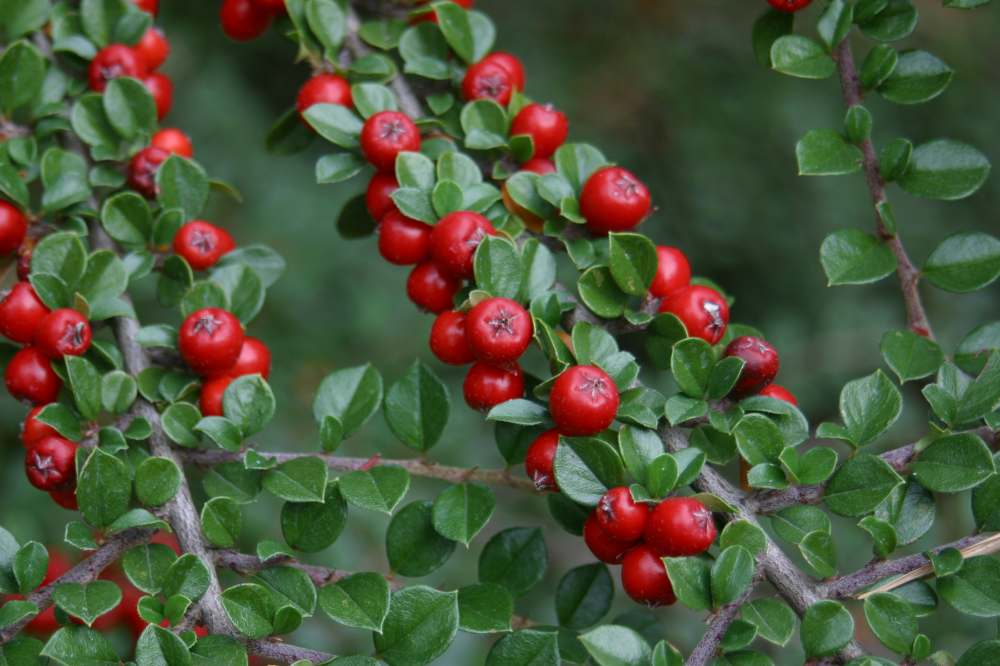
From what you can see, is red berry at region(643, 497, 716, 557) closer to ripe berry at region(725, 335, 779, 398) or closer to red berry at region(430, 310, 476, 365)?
ripe berry at region(725, 335, 779, 398)

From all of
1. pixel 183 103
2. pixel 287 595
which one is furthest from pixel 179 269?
pixel 183 103

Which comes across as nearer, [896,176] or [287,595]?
[287,595]

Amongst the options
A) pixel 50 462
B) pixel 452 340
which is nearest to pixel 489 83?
pixel 452 340

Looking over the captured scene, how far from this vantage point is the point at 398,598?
1269mm

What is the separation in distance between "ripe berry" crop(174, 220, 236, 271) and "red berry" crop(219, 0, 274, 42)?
45cm

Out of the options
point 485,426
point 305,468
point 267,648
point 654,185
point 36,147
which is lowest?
point 485,426

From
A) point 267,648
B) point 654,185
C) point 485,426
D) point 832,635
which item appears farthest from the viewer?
point 654,185

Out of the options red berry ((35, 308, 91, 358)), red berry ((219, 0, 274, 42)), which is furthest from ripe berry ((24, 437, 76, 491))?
red berry ((219, 0, 274, 42))

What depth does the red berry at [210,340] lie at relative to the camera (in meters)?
1.46

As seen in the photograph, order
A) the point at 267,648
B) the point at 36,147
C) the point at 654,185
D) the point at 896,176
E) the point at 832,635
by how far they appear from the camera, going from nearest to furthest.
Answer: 1. the point at 832,635
2. the point at 267,648
3. the point at 896,176
4. the point at 36,147
5. the point at 654,185

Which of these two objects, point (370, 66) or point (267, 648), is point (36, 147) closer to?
→ point (370, 66)

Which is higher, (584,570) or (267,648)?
(267,648)

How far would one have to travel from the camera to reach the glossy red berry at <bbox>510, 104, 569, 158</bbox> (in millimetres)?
1606

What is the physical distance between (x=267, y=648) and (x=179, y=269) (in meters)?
0.64
